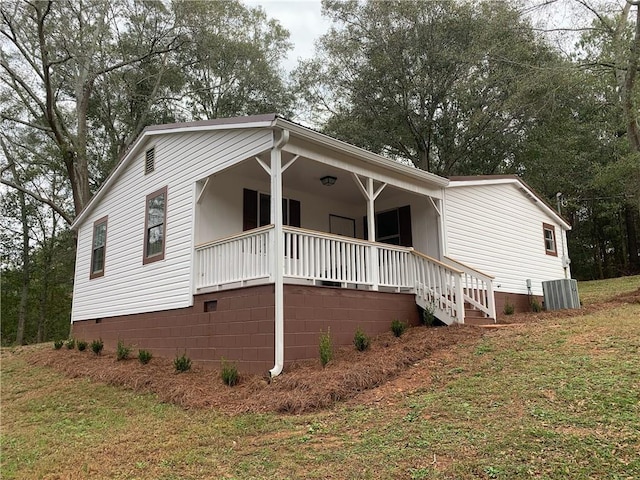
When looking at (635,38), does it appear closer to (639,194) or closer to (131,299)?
(639,194)

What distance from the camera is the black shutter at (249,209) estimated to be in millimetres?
10227

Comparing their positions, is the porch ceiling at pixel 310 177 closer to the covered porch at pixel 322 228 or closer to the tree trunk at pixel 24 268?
the covered porch at pixel 322 228

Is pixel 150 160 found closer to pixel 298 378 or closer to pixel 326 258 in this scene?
pixel 326 258

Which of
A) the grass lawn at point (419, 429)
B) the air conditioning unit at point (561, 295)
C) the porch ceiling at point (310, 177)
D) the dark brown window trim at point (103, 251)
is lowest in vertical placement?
the grass lawn at point (419, 429)

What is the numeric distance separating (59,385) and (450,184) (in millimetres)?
8930

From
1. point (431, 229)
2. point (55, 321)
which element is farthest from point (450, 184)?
point (55, 321)

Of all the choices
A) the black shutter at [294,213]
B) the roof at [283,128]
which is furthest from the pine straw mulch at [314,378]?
the black shutter at [294,213]

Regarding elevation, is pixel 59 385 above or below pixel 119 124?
below

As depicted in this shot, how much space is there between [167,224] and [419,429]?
723 cm

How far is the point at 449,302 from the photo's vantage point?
29.8 feet

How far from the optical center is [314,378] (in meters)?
6.41

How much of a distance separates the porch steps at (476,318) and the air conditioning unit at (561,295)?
3108 millimetres

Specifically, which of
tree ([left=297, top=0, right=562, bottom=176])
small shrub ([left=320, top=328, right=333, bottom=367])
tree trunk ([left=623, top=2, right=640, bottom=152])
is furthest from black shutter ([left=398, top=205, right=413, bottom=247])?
tree ([left=297, top=0, right=562, bottom=176])

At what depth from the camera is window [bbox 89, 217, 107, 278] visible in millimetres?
12879
